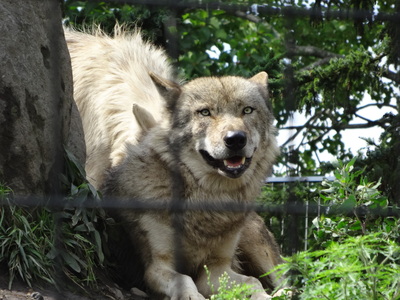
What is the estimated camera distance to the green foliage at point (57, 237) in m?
3.90

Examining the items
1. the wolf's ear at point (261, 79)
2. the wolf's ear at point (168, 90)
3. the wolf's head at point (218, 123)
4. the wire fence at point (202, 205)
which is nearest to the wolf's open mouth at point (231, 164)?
the wolf's head at point (218, 123)

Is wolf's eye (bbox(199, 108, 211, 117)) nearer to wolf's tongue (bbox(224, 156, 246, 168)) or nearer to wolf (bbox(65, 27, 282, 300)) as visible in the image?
wolf (bbox(65, 27, 282, 300))

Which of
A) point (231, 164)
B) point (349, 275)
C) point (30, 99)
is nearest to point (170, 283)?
point (231, 164)

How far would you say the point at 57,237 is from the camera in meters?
4.16

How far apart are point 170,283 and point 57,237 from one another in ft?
2.24

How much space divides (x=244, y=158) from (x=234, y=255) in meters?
0.69

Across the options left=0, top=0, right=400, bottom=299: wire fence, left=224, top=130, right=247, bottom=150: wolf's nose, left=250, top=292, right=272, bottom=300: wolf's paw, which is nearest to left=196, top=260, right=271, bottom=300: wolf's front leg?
left=250, top=292, right=272, bottom=300: wolf's paw

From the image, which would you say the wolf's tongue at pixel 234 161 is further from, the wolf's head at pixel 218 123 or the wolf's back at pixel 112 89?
the wolf's back at pixel 112 89

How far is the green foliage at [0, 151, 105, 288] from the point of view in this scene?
3.90 meters

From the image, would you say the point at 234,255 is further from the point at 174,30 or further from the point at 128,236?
the point at 174,30

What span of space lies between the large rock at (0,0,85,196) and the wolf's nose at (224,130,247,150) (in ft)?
2.97

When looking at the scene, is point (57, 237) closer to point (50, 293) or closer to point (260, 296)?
point (50, 293)

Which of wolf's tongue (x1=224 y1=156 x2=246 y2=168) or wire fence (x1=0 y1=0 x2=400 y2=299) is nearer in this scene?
wire fence (x1=0 y1=0 x2=400 y2=299)

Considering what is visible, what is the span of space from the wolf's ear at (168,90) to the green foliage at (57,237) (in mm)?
753
